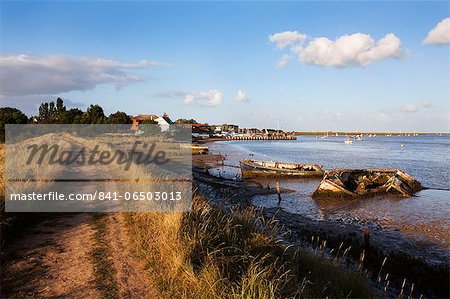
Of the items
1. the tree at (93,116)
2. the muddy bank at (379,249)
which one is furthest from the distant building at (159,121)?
the muddy bank at (379,249)

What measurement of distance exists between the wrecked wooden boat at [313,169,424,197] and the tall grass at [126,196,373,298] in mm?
16688

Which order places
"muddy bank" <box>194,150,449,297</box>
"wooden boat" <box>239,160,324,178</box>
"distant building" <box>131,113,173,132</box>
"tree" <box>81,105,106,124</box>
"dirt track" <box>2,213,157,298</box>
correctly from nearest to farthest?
"dirt track" <box>2,213,157,298</box>, "muddy bank" <box>194,150,449,297</box>, "wooden boat" <box>239,160,324,178</box>, "tree" <box>81,105,106,124</box>, "distant building" <box>131,113,173,132</box>

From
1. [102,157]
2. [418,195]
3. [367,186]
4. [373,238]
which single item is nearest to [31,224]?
[373,238]

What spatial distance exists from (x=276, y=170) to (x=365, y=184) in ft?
36.0

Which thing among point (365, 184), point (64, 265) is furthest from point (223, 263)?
point (365, 184)

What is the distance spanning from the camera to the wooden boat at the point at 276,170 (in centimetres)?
3597

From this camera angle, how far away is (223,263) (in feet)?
23.3

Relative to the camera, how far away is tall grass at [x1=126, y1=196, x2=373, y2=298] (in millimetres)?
6005

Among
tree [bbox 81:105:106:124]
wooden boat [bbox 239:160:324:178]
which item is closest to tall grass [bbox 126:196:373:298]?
wooden boat [bbox 239:160:324:178]

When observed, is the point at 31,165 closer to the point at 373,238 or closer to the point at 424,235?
the point at 373,238

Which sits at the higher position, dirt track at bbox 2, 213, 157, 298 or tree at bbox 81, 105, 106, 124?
tree at bbox 81, 105, 106, 124

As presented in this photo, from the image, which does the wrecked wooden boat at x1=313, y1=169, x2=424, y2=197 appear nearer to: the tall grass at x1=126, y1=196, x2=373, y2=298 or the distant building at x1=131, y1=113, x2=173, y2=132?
the tall grass at x1=126, y1=196, x2=373, y2=298

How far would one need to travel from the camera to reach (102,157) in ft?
80.5

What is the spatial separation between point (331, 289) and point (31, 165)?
1389 cm
